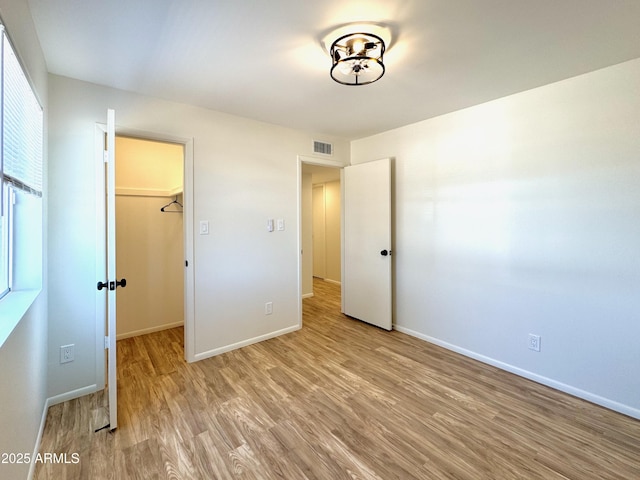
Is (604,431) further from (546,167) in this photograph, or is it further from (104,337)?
(104,337)

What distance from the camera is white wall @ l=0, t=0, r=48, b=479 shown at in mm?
1135

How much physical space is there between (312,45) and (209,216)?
67.3 inches

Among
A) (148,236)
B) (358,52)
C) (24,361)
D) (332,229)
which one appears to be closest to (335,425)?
(24,361)

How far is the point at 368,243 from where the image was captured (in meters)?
3.63

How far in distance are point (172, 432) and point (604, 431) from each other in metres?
2.69

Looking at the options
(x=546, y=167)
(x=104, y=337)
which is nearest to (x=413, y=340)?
(x=546, y=167)

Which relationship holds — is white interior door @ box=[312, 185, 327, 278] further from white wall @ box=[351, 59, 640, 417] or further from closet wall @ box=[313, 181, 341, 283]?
white wall @ box=[351, 59, 640, 417]

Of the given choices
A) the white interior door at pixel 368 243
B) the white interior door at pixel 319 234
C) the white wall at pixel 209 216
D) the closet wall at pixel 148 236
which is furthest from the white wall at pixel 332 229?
the closet wall at pixel 148 236

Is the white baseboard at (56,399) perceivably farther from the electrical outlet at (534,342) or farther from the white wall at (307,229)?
the electrical outlet at (534,342)

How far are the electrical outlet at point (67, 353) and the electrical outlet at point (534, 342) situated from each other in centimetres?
359

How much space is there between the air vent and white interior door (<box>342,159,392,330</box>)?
33 cm

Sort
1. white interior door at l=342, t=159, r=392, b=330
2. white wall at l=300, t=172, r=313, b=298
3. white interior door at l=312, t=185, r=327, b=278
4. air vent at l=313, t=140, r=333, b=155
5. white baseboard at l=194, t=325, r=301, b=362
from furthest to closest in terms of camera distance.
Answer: white interior door at l=312, t=185, r=327, b=278 → white wall at l=300, t=172, r=313, b=298 → air vent at l=313, t=140, r=333, b=155 → white interior door at l=342, t=159, r=392, b=330 → white baseboard at l=194, t=325, r=301, b=362

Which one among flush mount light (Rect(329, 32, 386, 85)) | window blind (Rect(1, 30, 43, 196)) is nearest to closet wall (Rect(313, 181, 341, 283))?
flush mount light (Rect(329, 32, 386, 85))

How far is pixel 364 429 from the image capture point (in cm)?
185
